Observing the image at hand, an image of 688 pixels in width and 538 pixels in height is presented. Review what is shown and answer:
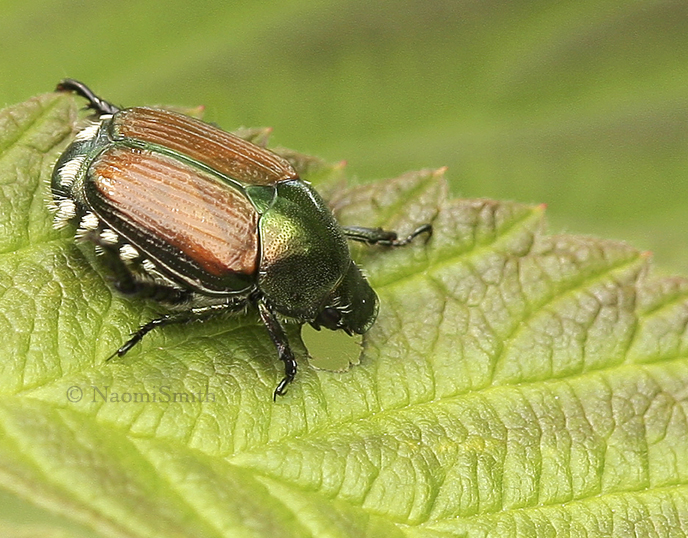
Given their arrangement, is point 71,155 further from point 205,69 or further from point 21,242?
point 205,69

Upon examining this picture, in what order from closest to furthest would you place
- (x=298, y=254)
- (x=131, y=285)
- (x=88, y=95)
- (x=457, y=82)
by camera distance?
(x=131, y=285) → (x=298, y=254) → (x=88, y=95) → (x=457, y=82)

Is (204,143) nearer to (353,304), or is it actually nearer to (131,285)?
(131,285)

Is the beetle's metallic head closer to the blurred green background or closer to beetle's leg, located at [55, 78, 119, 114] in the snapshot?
beetle's leg, located at [55, 78, 119, 114]

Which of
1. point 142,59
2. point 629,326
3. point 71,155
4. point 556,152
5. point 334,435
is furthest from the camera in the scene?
point 556,152

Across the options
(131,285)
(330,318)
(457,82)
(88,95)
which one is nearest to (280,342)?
(330,318)

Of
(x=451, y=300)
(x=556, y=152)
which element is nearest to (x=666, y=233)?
(x=556, y=152)

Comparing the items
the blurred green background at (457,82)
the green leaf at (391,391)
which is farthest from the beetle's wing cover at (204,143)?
the blurred green background at (457,82)

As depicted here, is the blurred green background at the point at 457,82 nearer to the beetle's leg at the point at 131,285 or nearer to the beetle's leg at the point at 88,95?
the beetle's leg at the point at 88,95
